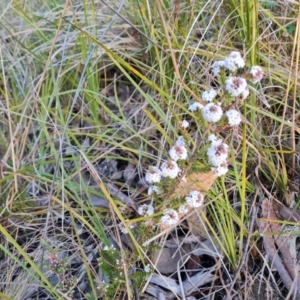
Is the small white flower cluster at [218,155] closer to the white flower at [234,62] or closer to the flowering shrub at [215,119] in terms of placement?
the flowering shrub at [215,119]

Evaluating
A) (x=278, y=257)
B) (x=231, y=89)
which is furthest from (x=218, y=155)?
(x=278, y=257)

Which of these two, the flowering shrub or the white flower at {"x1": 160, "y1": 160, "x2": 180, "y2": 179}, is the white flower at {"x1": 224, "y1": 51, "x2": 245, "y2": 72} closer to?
the flowering shrub

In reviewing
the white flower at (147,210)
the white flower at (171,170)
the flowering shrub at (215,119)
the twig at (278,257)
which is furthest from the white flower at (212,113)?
the twig at (278,257)

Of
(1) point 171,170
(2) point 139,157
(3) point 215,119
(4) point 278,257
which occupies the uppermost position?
(3) point 215,119

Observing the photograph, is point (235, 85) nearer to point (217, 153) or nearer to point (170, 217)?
point (217, 153)

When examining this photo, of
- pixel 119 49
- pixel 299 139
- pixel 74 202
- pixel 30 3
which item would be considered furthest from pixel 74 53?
pixel 299 139

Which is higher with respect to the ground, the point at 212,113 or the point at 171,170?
the point at 212,113

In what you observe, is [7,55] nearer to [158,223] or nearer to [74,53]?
[74,53]
